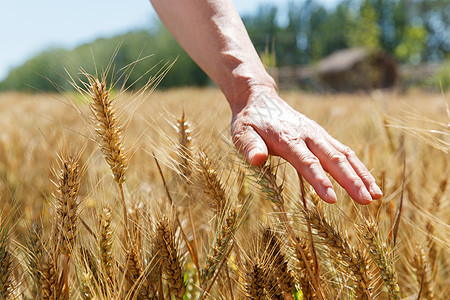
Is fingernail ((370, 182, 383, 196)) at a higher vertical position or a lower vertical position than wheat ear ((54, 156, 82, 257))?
lower

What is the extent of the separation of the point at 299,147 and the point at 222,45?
0.33 meters

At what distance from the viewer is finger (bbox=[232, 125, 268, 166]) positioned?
0.72 m

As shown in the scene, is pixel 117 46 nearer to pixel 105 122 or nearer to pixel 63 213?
pixel 105 122

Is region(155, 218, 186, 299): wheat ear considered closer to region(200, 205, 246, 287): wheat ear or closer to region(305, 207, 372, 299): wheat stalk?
region(200, 205, 246, 287): wheat ear

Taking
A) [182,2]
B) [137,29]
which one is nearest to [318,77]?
[137,29]

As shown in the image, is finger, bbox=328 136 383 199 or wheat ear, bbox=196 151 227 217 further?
wheat ear, bbox=196 151 227 217

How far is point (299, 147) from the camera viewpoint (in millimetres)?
736

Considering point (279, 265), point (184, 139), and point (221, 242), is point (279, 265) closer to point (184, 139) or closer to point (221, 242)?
point (221, 242)

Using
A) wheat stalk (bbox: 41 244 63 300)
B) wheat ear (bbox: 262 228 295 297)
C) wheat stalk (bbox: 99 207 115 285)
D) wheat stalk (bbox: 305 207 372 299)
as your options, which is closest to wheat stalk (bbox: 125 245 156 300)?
wheat stalk (bbox: 99 207 115 285)

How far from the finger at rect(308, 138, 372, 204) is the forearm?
20 centimetres

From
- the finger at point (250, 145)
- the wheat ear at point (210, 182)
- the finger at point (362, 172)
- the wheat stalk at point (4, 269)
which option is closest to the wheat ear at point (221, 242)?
the wheat ear at point (210, 182)

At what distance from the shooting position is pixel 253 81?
0.86m

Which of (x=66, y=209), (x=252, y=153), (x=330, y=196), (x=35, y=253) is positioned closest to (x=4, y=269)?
(x=35, y=253)

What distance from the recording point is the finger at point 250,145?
0.72 metres
